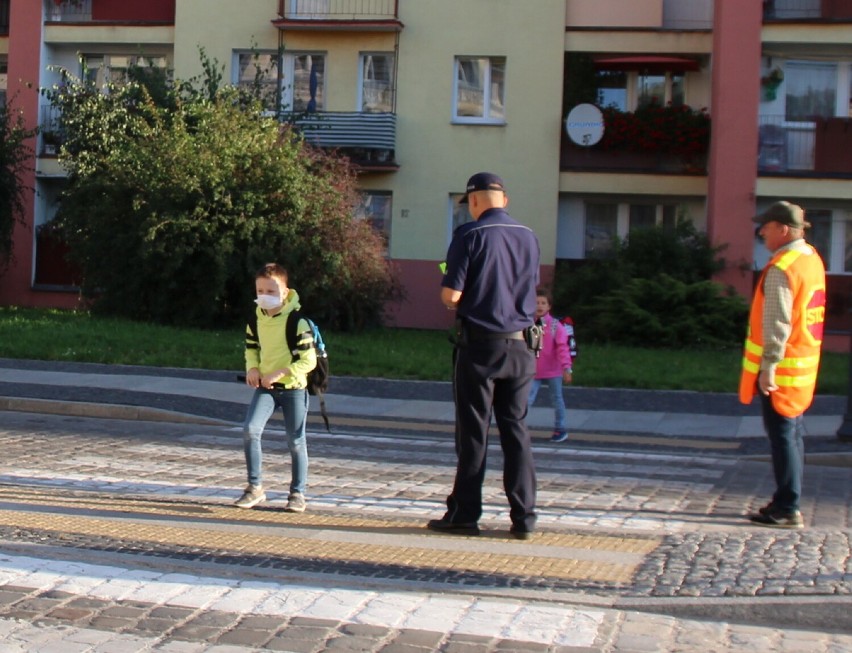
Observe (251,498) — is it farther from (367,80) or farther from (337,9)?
(337,9)

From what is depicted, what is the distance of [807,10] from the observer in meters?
25.0

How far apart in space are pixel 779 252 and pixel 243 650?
4.40m

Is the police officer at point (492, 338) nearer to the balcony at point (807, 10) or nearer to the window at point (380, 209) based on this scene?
the balcony at point (807, 10)

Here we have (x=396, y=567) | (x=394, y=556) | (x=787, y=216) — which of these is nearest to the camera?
(x=396, y=567)

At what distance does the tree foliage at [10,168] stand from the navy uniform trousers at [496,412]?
21792 mm

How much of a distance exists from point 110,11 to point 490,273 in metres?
25.4

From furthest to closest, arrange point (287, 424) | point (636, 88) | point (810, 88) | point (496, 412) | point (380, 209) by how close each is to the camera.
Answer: point (380, 209) → point (636, 88) → point (810, 88) → point (287, 424) → point (496, 412)

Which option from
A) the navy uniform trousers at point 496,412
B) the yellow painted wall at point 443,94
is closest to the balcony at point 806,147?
the yellow painted wall at point 443,94

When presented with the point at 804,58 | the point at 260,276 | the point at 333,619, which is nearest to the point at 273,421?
the point at 260,276

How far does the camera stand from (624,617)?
529cm

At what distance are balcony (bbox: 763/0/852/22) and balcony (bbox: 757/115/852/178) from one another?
2.09 metres

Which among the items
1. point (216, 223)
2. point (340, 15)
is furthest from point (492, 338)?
point (340, 15)

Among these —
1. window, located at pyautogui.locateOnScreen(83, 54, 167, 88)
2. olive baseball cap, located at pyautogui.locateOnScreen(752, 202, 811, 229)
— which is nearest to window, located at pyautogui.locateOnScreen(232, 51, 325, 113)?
window, located at pyautogui.locateOnScreen(83, 54, 167, 88)

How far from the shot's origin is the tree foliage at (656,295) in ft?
71.7
